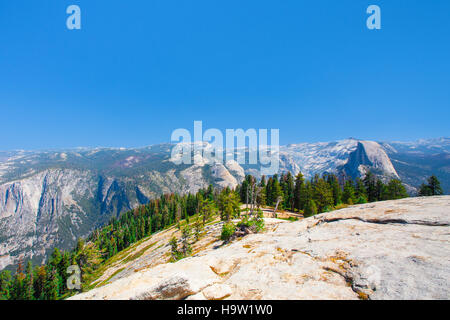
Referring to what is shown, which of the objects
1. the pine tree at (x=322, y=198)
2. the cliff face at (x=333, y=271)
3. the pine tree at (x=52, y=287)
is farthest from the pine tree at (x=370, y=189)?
the pine tree at (x=52, y=287)

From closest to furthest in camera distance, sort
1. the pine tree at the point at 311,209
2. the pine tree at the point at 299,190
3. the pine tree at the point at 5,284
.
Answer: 1. the pine tree at the point at 311,209
2. the pine tree at the point at 5,284
3. the pine tree at the point at 299,190

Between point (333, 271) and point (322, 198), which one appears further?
point (322, 198)

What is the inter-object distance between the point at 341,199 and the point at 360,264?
6573cm

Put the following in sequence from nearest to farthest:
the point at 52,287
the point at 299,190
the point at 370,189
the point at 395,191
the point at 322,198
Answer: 1. the point at 52,287
2. the point at 395,191
3. the point at 322,198
4. the point at 370,189
5. the point at 299,190

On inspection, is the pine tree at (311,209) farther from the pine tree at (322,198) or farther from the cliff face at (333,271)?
the cliff face at (333,271)

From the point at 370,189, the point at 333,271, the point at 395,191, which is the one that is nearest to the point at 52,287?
the point at 333,271

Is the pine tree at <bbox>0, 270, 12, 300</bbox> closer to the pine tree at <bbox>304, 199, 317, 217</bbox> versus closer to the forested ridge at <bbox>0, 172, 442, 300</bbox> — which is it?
the forested ridge at <bbox>0, 172, 442, 300</bbox>

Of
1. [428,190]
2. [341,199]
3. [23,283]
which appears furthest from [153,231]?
[428,190]

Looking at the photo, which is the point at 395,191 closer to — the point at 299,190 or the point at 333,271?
the point at 299,190

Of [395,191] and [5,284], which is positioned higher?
[395,191]

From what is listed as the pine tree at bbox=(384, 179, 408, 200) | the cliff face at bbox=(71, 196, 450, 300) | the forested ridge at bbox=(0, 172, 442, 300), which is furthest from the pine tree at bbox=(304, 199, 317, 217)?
the cliff face at bbox=(71, 196, 450, 300)

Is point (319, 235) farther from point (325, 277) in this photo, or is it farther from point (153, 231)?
point (153, 231)

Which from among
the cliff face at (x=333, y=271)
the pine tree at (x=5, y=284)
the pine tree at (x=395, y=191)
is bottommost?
the pine tree at (x=5, y=284)
